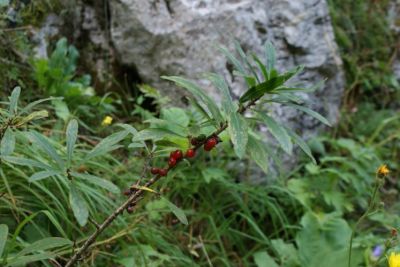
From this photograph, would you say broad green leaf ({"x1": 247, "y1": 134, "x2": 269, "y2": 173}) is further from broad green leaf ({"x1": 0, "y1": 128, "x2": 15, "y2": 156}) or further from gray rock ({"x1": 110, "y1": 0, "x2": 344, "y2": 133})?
gray rock ({"x1": 110, "y1": 0, "x2": 344, "y2": 133})

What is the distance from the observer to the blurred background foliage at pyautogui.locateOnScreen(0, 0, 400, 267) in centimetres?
176

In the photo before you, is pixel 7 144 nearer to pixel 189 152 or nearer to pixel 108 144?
pixel 108 144

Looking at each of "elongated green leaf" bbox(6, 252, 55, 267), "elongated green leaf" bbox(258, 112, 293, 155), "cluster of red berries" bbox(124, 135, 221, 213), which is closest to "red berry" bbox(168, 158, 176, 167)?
"cluster of red berries" bbox(124, 135, 221, 213)

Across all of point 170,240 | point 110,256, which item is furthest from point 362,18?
point 110,256

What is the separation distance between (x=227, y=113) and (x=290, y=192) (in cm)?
135

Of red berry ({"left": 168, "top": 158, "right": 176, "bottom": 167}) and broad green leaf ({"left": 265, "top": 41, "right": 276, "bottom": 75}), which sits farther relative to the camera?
broad green leaf ({"left": 265, "top": 41, "right": 276, "bottom": 75})

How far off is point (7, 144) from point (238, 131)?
0.46m

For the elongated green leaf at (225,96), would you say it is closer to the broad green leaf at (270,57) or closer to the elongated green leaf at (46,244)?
the broad green leaf at (270,57)

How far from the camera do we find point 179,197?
90.0 inches

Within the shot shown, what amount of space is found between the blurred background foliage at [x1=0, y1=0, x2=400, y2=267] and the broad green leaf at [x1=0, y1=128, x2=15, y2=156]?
1.54 feet

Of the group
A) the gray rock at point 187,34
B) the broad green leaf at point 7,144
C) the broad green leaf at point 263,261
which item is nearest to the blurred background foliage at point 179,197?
the broad green leaf at point 263,261

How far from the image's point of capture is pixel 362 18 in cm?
380

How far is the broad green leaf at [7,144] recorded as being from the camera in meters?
1.06

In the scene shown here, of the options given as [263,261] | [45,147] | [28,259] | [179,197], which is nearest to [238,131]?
[45,147]
